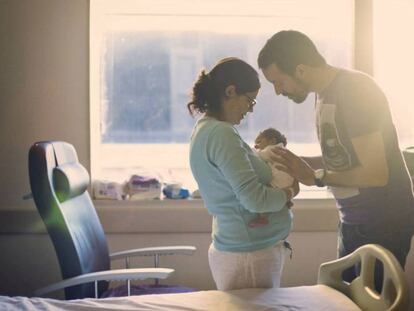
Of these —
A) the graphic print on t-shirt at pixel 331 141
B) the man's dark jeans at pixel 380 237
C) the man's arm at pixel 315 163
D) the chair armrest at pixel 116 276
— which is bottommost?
the chair armrest at pixel 116 276

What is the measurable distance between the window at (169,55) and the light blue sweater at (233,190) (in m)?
1.20

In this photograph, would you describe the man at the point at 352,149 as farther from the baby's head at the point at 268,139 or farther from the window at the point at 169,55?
the window at the point at 169,55

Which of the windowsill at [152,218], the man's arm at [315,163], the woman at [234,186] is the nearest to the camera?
the woman at [234,186]

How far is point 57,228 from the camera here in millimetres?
1886

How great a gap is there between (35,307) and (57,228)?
0.37 meters

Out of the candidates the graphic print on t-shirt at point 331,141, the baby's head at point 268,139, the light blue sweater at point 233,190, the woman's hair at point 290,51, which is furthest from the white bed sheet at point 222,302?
the woman's hair at point 290,51

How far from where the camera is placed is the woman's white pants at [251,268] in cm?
162

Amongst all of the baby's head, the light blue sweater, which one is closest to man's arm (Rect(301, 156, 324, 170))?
the baby's head

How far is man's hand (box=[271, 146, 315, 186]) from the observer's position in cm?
173

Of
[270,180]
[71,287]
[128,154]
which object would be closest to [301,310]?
[270,180]

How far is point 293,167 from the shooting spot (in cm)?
173

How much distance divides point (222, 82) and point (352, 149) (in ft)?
1.40

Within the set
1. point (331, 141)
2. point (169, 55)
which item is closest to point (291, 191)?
point (331, 141)

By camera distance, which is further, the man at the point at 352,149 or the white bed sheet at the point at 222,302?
the man at the point at 352,149
